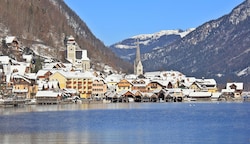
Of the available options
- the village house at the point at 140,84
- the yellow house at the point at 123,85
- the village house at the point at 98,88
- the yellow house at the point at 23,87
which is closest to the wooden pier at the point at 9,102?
the yellow house at the point at 23,87

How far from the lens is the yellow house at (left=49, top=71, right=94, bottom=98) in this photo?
12575 cm

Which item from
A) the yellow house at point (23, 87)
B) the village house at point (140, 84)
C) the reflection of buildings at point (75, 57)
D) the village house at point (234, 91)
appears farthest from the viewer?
the reflection of buildings at point (75, 57)

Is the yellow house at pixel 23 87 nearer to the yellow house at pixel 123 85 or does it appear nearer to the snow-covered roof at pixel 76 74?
the snow-covered roof at pixel 76 74

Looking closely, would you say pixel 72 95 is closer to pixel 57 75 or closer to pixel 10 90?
pixel 57 75

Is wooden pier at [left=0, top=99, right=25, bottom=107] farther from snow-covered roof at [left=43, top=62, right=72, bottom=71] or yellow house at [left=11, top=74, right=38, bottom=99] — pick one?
snow-covered roof at [left=43, top=62, right=72, bottom=71]

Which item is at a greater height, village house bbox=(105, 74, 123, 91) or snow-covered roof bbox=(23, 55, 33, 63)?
snow-covered roof bbox=(23, 55, 33, 63)

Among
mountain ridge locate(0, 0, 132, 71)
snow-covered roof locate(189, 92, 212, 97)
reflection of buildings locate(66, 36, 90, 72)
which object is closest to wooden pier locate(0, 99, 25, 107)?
mountain ridge locate(0, 0, 132, 71)

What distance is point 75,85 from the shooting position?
129000 millimetres

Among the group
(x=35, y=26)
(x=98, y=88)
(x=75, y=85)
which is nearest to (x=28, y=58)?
(x=75, y=85)

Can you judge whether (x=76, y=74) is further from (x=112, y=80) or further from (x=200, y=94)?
(x=200, y=94)

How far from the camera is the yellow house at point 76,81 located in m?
126

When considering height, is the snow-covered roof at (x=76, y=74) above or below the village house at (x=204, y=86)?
above

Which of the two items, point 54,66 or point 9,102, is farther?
point 54,66

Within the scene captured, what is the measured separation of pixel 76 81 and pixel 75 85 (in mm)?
825
